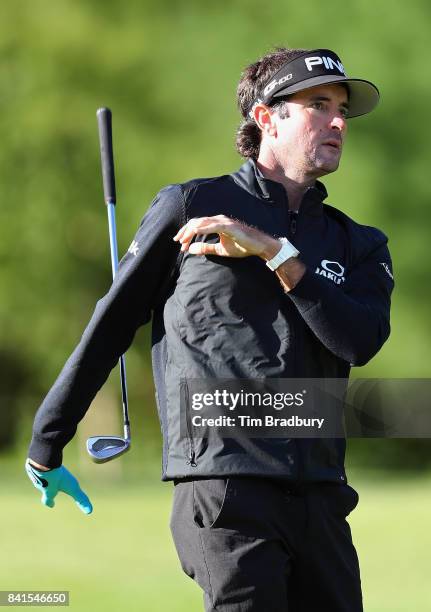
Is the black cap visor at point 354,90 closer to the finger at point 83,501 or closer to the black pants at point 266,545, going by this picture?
the black pants at point 266,545

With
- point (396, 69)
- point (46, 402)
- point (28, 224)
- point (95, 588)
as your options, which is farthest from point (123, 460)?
point (46, 402)

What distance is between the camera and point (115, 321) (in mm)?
3738

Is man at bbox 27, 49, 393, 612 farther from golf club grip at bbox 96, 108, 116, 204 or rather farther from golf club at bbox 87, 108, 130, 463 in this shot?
golf club grip at bbox 96, 108, 116, 204

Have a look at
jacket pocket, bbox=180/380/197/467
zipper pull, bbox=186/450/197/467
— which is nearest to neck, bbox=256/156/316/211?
jacket pocket, bbox=180/380/197/467

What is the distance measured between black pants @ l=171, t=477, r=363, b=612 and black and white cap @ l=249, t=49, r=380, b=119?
1225 millimetres

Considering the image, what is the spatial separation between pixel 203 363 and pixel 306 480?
0.42 meters

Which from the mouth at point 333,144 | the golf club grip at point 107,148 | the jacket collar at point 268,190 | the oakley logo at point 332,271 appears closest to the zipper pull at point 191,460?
the oakley logo at point 332,271

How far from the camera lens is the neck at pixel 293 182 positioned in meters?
3.88

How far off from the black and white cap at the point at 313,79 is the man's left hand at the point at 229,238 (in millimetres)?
666

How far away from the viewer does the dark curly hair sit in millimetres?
4168

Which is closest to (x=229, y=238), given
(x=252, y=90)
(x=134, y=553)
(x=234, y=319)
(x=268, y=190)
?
(x=234, y=319)

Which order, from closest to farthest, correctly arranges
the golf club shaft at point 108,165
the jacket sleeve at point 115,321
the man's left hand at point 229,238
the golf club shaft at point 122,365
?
the man's left hand at point 229,238
the jacket sleeve at point 115,321
the golf club shaft at point 122,365
the golf club shaft at point 108,165

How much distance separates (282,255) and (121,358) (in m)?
0.88

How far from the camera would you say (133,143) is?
1947 centimetres
